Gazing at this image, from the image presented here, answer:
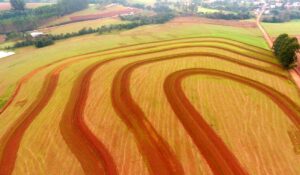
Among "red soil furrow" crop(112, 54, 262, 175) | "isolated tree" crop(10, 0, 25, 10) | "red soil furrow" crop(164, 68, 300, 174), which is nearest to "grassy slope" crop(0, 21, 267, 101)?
"red soil furrow" crop(112, 54, 262, 175)

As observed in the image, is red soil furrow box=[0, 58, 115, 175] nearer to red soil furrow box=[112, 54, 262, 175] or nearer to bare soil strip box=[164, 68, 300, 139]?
red soil furrow box=[112, 54, 262, 175]

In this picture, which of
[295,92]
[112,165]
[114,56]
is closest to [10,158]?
[112,165]

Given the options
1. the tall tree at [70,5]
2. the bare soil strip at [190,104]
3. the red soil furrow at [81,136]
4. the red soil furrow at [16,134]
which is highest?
the tall tree at [70,5]

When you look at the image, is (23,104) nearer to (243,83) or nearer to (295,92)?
(243,83)

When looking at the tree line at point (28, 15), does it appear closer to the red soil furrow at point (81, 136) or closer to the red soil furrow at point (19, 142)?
the red soil furrow at point (19, 142)

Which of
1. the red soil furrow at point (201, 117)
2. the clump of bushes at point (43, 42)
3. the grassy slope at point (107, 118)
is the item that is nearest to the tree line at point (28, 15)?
the clump of bushes at point (43, 42)

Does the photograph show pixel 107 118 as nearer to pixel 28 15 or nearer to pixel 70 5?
pixel 28 15
